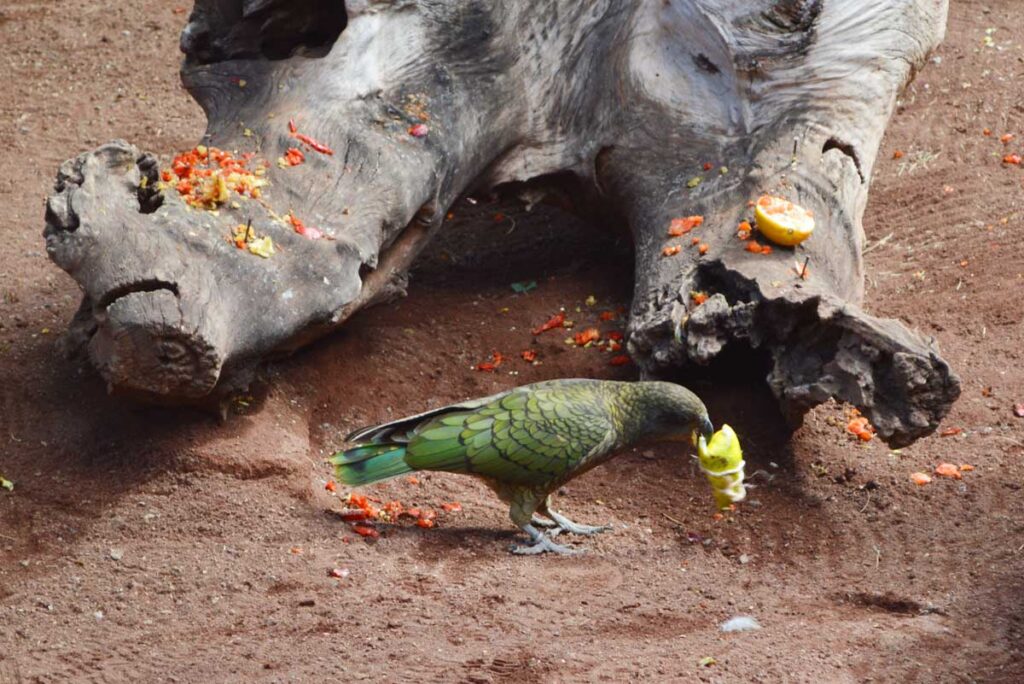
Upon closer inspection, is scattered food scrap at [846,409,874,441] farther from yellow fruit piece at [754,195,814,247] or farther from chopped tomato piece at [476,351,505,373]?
chopped tomato piece at [476,351,505,373]

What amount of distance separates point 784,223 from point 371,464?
2066 millimetres

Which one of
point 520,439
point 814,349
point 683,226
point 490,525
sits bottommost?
point 490,525

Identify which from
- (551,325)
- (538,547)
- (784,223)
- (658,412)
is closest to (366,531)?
(538,547)

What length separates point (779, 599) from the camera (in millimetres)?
4867

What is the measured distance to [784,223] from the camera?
5.72 metres

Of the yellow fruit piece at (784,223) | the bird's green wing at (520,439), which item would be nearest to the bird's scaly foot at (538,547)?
the bird's green wing at (520,439)

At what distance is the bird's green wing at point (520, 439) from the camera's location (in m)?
5.00

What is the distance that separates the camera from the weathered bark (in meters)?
5.06

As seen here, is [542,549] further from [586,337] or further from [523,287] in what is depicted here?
[523,287]

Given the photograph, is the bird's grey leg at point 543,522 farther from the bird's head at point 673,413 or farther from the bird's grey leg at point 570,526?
the bird's head at point 673,413

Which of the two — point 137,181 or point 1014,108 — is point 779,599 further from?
point 1014,108

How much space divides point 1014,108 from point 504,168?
3.88 m

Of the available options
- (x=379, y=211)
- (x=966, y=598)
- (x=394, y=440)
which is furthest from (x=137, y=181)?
(x=966, y=598)

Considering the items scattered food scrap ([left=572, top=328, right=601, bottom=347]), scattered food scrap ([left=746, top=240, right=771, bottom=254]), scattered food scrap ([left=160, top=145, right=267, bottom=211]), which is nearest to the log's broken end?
scattered food scrap ([left=746, top=240, right=771, bottom=254])
